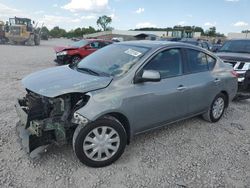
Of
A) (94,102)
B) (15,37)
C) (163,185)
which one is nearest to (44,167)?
(94,102)

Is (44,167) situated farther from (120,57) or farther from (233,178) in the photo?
(233,178)

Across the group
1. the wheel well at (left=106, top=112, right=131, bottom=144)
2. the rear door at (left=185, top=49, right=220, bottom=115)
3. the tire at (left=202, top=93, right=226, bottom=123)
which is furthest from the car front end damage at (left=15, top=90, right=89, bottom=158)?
the tire at (left=202, top=93, right=226, bottom=123)

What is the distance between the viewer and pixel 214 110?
16.3 ft

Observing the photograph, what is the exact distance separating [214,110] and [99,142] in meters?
2.76

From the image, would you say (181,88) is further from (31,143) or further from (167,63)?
(31,143)

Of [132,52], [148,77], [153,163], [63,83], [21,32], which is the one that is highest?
[21,32]

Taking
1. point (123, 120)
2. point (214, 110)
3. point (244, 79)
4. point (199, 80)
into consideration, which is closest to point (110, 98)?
point (123, 120)

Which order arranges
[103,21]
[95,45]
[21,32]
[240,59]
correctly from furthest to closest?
[103,21] < [21,32] < [95,45] < [240,59]

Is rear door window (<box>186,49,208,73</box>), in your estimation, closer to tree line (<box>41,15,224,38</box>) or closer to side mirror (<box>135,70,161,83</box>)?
side mirror (<box>135,70,161,83</box>)

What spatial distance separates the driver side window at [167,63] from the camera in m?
3.73

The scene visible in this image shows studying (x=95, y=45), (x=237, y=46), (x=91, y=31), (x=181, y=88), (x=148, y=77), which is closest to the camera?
(x=148, y=77)

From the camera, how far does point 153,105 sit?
3.63m

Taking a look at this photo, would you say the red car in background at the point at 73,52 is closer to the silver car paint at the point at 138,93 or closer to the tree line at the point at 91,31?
the silver car paint at the point at 138,93

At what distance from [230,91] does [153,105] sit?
237 cm
